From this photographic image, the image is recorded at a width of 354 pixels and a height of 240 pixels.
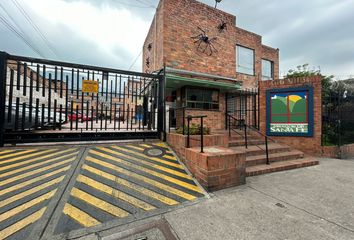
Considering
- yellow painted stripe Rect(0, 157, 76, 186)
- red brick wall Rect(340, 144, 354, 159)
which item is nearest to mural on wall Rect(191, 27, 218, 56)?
red brick wall Rect(340, 144, 354, 159)

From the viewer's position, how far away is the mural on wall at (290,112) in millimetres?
6316

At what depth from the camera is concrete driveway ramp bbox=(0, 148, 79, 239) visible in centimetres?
203

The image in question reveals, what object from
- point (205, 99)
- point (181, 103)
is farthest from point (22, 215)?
point (205, 99)

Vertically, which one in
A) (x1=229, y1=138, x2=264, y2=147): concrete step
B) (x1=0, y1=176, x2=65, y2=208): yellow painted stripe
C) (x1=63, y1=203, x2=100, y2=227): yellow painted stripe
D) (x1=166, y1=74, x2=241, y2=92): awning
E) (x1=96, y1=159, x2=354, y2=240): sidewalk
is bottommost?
(x1=96, y1=159, x2=354, y2=240): sidewalk

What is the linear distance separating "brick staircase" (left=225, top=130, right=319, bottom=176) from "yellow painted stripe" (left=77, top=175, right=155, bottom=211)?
277 centimetres

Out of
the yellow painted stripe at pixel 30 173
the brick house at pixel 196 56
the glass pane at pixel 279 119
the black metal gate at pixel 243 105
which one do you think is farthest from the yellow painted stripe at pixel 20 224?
the black metal gate at pixel 243 105

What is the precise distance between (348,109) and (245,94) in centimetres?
426

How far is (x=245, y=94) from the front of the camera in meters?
9.23

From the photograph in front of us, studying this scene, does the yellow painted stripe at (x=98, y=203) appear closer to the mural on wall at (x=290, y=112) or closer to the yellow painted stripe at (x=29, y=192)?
the yellow painted stripe at (x=29, y=192)

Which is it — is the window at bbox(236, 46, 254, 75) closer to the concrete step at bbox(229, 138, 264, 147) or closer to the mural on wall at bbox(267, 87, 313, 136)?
the mural on wall at bbox(267, 87, 313, 136)

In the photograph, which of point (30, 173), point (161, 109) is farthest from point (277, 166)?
point (30, 173)

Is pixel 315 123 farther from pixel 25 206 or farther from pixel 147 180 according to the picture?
pixel 25 206

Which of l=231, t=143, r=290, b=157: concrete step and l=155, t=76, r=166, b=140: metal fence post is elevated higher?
l=155, t=76, r=166, b=140: metal fence post

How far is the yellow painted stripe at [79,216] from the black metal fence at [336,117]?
8137 millimetres
